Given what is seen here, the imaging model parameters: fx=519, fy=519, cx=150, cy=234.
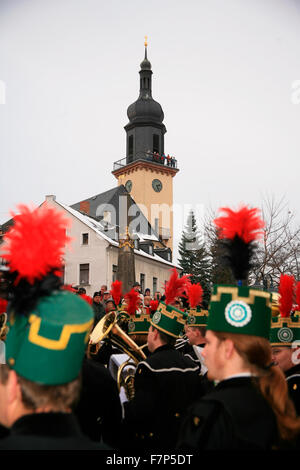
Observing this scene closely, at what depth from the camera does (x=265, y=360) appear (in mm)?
3006

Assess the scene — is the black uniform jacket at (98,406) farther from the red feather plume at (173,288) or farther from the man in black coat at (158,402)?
the red feather plume at (173,288)

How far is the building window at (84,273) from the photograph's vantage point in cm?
4112

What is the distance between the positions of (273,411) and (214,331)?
0.55 meters

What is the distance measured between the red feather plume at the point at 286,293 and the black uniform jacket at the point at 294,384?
0.74 meters

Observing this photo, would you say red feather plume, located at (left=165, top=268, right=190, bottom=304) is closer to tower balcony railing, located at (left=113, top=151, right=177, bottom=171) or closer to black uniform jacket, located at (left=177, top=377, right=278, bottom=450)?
black uniform jacket, located at (left=177, top=377, right=278, bottom=450)

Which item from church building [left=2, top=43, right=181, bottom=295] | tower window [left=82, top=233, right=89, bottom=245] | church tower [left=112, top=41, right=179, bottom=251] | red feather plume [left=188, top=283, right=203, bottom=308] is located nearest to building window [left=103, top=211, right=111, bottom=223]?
church building [left=2, top=43, right=181, bottom=295]

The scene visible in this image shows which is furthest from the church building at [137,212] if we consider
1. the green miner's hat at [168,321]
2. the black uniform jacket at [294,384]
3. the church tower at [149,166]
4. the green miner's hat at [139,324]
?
the black uniform jacket at [294,384]

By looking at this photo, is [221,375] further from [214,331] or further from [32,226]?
[32,226]

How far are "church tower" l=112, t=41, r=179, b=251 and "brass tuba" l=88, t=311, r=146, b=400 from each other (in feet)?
172

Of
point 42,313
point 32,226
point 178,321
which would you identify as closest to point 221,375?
point 42,313

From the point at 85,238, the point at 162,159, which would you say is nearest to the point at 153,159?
the point at 162,159

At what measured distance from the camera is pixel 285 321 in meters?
5.54

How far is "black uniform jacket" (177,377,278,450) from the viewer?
102 inches

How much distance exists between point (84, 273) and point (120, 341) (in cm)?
3565
